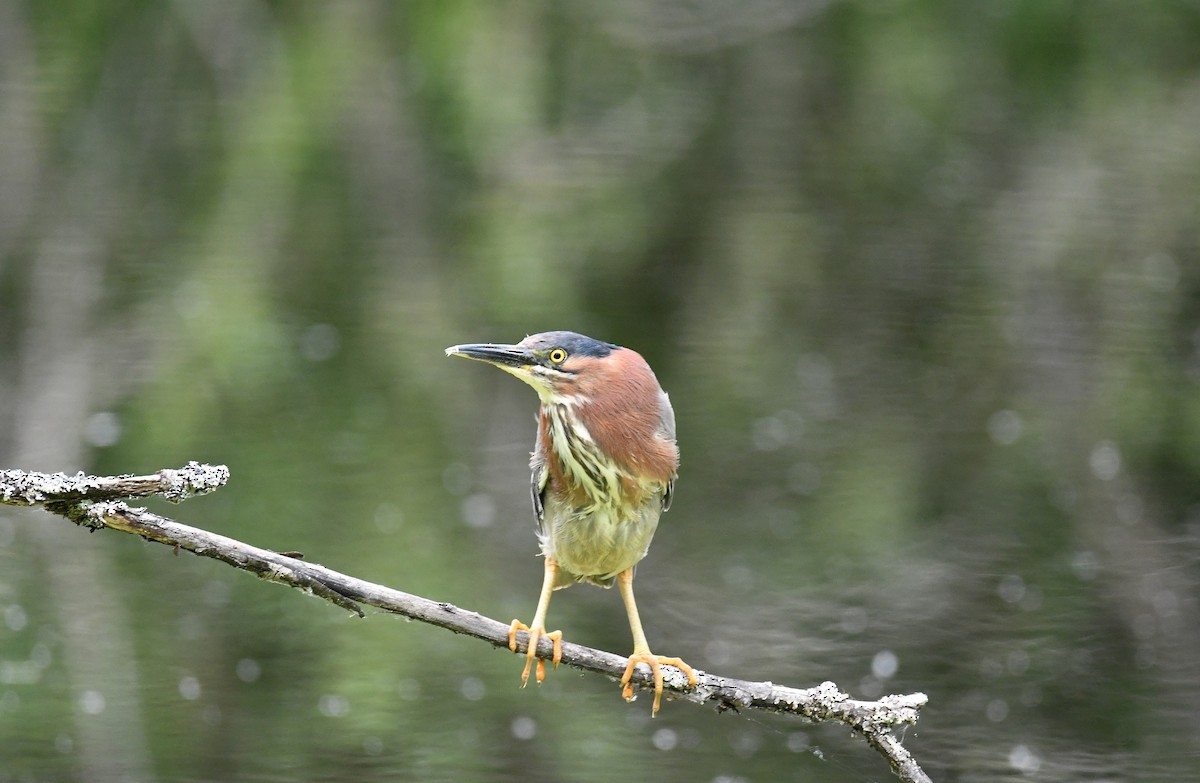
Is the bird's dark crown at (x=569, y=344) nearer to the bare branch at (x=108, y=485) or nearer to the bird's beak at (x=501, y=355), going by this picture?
the bird's beak at (x=501, y=355)

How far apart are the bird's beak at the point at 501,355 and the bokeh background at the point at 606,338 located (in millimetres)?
1541

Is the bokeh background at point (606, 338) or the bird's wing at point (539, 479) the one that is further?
the bokeh background at point (606, 338)

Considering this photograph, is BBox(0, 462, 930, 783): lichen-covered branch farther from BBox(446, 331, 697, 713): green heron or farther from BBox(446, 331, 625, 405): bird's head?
BBox(446, 331, 625, 405): bird's head

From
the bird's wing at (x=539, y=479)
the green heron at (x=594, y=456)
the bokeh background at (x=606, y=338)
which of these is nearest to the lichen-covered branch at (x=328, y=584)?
the green heron at (x=594, y=456)

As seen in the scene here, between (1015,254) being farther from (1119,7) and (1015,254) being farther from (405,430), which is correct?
(405,430)

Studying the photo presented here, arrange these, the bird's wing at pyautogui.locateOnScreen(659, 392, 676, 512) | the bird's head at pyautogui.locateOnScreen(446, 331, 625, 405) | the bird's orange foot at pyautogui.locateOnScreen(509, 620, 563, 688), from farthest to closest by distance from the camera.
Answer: the bird's wing at pyautogui.locateOnScreen(659, 392, 676, 512)
the bird's head at pyautogui.locateOnScreen(446, 331, 625, 405)
the bird's orange foot at pyautogui.locateOnScreen(509, 620, 563, 688)

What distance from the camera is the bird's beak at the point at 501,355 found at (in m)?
1.96

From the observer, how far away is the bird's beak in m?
1.96

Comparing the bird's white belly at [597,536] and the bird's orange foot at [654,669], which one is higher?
the bird's white belly at [597,536]

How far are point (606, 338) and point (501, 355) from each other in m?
2.01

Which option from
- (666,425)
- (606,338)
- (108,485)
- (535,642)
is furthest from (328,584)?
(606,338)

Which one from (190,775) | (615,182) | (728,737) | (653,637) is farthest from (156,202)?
(728,737)

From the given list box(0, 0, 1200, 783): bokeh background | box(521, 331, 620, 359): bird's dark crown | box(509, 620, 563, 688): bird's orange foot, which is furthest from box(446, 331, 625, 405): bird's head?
box(0, 0, 1200, 783): bokeh background

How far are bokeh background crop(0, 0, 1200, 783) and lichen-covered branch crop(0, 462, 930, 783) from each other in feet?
5.19
